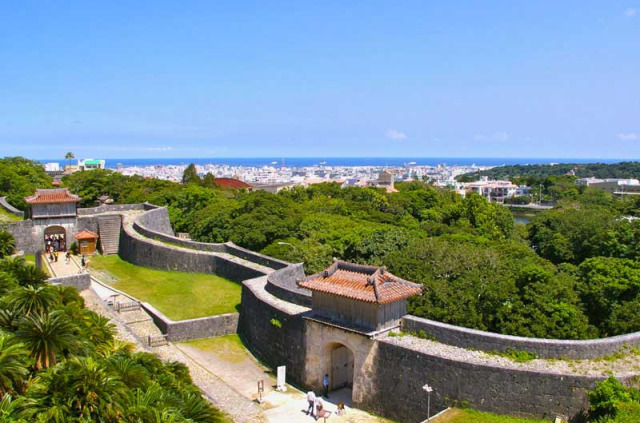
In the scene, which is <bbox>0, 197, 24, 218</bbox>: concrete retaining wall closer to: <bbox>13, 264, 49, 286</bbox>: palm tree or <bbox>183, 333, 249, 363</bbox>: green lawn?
<bbox>13, 264, 49, 286</bbox>: palm tree

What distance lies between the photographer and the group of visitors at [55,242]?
30.4 meters

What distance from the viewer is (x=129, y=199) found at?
161 feet

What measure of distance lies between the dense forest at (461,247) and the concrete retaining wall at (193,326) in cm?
565

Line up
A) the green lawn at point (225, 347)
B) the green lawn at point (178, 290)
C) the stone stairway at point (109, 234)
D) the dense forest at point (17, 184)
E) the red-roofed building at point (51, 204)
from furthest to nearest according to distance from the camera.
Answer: the dense forest at point (17, 184) → the stone stairway at point (109, 234) → the red-roofed building at point (51, 204) → the green lawn at point (178, 290) → the green lawn at point (225, 347)

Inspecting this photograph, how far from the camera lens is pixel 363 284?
1620cm

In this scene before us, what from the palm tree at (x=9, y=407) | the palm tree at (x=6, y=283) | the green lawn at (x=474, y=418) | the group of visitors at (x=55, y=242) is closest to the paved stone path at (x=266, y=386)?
the green lawn at (x=474, y=418)

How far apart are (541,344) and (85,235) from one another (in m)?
25.9

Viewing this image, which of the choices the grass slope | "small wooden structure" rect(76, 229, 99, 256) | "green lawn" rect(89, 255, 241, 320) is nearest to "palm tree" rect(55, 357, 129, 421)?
"green lawn" rect(89, 255, 241, 320)

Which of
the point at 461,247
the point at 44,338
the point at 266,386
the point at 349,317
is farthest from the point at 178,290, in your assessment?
the point at 44,338

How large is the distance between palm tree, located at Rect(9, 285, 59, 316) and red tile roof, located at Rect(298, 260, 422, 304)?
7295 mm

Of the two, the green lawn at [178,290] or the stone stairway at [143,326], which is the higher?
the green lawn at [178,290]

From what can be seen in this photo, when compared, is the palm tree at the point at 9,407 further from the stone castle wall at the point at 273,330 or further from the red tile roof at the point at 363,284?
the stone castle wall at the point at 273,330

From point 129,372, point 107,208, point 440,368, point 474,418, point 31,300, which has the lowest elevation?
point 474,418

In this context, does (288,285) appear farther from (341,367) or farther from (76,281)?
(76,281)
